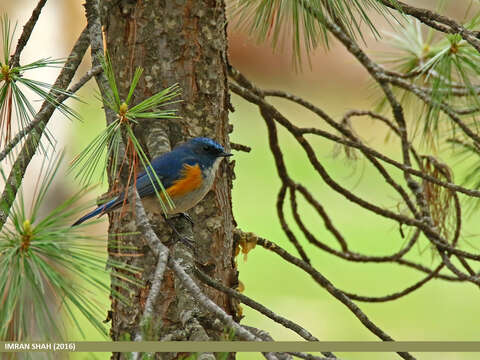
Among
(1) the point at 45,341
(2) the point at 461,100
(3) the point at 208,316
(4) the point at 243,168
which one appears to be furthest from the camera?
(4) the point at 243,168

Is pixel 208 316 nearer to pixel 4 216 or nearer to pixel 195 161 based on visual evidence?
pixel 195 161

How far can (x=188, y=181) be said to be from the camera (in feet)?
5.90

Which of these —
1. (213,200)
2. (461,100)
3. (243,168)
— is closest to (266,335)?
(213,200)

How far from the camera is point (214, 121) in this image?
1869 mm

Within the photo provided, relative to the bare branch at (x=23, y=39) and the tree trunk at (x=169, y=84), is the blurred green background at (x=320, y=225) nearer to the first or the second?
the tree trunk at (x=169, y=84)

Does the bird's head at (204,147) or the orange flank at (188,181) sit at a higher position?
the bird's head at (204,147)

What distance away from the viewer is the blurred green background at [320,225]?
6.38 metres

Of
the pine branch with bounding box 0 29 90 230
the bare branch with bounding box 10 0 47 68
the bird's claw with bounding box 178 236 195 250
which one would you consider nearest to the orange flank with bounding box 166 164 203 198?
the bird's claw with bounding box 178 236 195 250

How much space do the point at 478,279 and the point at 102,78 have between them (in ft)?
3.88

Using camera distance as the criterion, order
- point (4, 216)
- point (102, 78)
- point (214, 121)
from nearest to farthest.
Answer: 1. point (4, 216)
2. point (102, 78)
3. point (214, 121)

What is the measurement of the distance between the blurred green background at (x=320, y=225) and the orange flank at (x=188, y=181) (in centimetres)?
247

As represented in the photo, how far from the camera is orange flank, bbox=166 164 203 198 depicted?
5.87 ft

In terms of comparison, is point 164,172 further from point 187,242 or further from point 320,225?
point 320,225

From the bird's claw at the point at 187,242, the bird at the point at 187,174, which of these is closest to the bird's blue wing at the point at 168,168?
the bird at the point at 187,174
